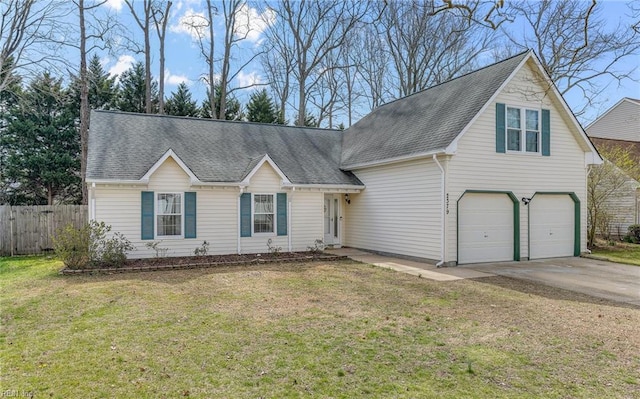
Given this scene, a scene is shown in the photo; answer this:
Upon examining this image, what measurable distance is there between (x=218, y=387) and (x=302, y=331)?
6.65 feet

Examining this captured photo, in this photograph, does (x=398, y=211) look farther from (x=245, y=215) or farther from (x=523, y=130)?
(x=245, y=215)

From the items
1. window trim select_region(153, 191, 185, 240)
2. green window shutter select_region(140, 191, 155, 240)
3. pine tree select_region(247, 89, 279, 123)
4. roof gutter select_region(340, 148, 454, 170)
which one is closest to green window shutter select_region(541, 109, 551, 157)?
roof gutter select_region(340, 148, 454, 170)

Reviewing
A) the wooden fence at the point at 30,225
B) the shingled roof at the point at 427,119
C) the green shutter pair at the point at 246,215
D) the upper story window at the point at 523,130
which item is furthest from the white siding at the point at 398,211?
the wooden fence at the point at 30,225

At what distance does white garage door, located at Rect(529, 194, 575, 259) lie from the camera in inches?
555

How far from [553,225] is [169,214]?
1302 centimetres

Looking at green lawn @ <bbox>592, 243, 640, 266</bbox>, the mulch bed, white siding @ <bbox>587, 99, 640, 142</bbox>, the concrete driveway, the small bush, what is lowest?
the concrete driveway

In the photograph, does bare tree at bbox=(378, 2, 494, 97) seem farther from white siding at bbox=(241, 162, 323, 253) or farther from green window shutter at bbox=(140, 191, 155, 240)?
green window shutter at bbox=(140, 191, 155, 240)

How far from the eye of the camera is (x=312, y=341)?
5.67 meters

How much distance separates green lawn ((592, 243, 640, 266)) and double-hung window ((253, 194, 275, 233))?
37.9 ft

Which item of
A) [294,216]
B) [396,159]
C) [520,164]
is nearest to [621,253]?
[520,164]

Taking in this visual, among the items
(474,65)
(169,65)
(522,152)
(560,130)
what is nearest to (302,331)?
(522,152)

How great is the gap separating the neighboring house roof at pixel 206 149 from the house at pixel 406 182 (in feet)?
0.24

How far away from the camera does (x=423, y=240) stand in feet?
43.4

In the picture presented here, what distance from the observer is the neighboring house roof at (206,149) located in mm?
13672
